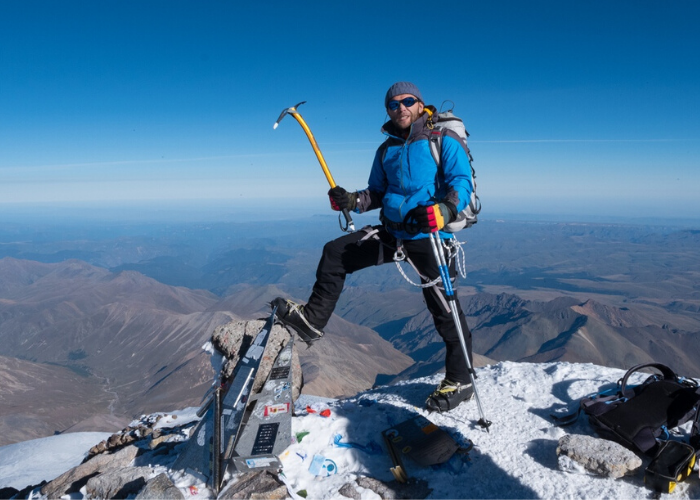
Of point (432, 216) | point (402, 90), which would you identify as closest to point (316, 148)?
point (402, 90)

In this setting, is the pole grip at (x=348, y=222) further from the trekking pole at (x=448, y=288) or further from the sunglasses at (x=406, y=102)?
the sunglasses at (x=406, y=102)

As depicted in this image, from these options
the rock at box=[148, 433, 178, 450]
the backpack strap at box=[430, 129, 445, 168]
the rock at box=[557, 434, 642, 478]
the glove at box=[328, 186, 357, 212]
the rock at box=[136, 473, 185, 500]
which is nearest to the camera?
the rock at box=[557, 434, 642, 478]

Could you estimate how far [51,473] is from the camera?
12.8 metres

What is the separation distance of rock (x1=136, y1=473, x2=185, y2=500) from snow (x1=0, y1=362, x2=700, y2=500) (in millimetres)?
219

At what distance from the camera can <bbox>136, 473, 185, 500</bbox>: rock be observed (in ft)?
16.4

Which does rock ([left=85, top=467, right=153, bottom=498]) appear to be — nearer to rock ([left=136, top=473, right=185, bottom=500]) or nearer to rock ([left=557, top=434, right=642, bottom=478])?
rock ([left=136, top=473, right=185, bottom=500])

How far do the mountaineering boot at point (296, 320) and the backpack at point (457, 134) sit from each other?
301cm

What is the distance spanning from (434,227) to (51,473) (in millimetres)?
15645

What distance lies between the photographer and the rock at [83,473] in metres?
6.80

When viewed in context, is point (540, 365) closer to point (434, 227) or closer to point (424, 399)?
point (424, 399)

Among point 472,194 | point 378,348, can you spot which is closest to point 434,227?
point 472,194

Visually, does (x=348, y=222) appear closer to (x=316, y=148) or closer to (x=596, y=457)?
(x=316, y=148)

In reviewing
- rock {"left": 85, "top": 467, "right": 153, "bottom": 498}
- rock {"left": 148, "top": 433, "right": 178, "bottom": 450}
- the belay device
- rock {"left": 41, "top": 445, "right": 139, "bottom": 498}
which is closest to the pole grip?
the belay device

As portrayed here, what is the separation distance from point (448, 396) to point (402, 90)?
5.50m
